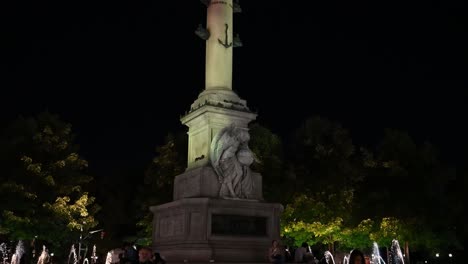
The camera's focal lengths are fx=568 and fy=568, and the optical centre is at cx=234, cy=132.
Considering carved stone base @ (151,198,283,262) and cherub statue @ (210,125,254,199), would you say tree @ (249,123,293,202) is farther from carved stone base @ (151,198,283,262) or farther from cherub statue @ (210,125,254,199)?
carved stone base @ (151,198,283,262)

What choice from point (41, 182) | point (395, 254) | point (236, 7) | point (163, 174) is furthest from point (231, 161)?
point (395, 254)

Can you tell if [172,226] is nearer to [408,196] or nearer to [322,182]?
[322,182]

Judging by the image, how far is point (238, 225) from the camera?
1756 centimetres

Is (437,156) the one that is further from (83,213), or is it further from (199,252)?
(199,252)

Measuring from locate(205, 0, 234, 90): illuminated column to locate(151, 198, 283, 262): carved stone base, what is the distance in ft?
15.0

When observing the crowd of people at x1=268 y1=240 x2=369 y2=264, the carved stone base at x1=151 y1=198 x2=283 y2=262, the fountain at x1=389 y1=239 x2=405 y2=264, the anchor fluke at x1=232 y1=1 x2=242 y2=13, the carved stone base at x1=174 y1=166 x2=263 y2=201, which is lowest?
the crowd of people at x1=268 y1=240 x2=369 y2=264

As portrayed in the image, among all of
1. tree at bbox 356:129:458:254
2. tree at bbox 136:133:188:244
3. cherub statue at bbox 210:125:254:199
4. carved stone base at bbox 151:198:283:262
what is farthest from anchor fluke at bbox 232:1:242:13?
tree at bbox 356:129:458:254

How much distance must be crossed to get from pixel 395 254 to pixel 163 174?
17.5 m

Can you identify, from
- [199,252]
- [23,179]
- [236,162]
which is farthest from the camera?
[23,179]

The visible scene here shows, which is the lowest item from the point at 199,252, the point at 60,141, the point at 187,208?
the point at 199,252

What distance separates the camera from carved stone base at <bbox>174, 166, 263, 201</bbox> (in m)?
17.9

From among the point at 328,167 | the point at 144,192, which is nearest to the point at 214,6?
the point at 328,167

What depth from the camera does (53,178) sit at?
33906 mm

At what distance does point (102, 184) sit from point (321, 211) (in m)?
27.0
